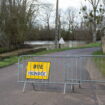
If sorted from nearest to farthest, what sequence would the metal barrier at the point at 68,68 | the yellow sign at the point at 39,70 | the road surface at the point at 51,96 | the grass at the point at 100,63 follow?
the road surface at the point at 51,96
the yellow sign at the point at 39,70
the metal barrier at the point at 68,68
the grass at the point at 100,63

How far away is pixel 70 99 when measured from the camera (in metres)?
5.92

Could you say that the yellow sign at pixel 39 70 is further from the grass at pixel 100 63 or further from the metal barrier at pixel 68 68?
the grass at pixel 100 63

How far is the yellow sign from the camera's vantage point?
6.96 metres

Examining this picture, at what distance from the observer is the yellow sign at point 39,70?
6.96 m

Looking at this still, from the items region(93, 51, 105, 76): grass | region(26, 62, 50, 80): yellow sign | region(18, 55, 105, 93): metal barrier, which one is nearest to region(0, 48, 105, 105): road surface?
region(18, 55, 105, 93): metal barrier

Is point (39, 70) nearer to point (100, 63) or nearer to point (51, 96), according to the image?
point (51, 96)

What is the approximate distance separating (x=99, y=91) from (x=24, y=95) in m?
2.40

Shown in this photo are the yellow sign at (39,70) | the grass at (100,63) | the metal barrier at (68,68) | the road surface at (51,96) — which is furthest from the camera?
the grass at (100,63)

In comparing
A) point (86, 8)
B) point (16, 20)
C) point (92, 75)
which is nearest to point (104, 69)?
point (92, 75)

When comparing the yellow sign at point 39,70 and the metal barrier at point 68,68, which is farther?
the metal barrier at point 68,68

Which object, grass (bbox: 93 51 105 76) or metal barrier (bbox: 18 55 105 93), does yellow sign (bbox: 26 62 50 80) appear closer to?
metal barrier (bbox: 18 55 105 93)

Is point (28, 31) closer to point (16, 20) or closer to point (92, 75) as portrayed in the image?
point (16, 20)

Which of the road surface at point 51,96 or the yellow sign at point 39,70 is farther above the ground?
the yellow sign at point 39,70

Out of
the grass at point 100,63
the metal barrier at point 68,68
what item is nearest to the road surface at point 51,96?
the metal barrier at point 68,68
